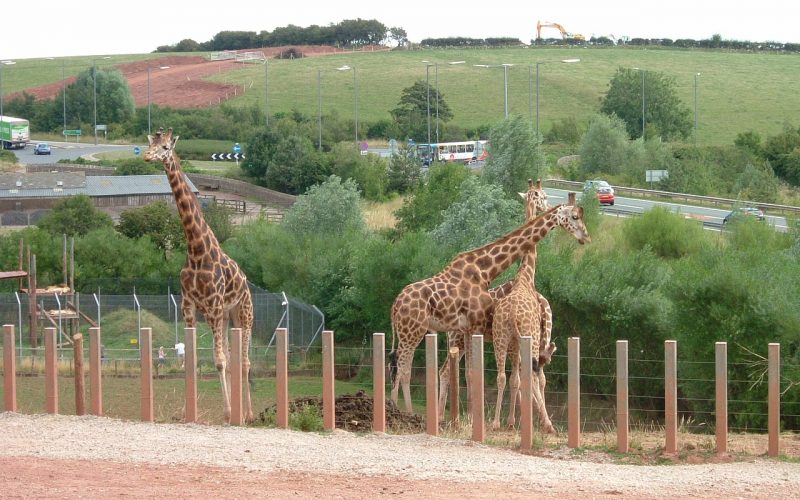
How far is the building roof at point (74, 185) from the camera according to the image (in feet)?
224

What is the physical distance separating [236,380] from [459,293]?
4.32 meters

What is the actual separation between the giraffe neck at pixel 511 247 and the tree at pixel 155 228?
34.9m

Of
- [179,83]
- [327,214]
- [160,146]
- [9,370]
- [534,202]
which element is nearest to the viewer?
[9,370]

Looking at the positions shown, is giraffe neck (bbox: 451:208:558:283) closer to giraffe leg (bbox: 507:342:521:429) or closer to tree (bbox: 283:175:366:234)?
giraffe leg (bbox: 507:342:521:429)

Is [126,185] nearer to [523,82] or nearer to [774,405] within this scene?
[774,405]

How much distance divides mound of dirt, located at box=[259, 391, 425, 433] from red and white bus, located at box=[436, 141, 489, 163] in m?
67.9

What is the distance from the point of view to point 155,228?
5250 centimetres

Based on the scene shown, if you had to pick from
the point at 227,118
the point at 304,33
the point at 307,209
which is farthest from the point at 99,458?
the point at 304,33

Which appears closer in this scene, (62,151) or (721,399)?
(721,399)

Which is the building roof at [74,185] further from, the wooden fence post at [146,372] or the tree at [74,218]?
the wooden fence post at [146,372]

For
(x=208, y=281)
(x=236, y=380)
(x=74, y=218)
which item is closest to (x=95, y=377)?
(x=236, y=380)

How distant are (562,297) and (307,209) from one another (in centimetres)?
2140

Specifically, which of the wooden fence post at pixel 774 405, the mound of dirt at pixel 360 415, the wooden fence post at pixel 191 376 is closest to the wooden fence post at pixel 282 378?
the mound of dirt at pixel 360 415

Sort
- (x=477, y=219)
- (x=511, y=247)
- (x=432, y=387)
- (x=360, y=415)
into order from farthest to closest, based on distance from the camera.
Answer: (x=477, y=219), (x=511, y=247), (x=360, y=415), (x=432, y=387)
